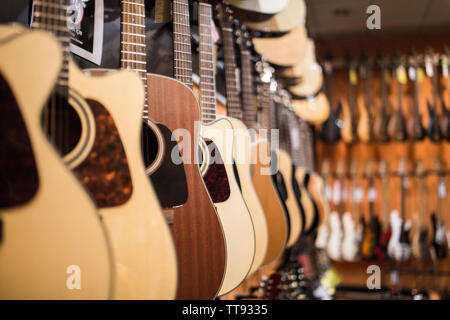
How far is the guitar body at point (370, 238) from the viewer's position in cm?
376

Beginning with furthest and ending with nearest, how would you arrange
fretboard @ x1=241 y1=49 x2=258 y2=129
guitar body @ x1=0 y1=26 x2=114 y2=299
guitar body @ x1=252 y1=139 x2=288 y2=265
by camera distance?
fretboard @ x1=241 y1=49 x2=258 y2=129 < guitar body @ x1=252 y1=139 x2=288 y2=265 < guitar body @ x1=0 y1=26 x2=114 y2=299

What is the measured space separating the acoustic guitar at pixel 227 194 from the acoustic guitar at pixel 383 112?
3.17 meters

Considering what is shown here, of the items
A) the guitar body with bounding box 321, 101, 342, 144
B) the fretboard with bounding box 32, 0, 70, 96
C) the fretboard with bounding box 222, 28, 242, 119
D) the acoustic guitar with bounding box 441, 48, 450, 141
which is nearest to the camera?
the fretboard with bounding box 32, 0, 70, 96

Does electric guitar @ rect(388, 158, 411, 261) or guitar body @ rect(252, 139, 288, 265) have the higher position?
guitar body @ rect(252, 139, 288, 265)

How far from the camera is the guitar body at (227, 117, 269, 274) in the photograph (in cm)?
118

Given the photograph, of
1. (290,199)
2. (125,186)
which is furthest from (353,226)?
(125,186)

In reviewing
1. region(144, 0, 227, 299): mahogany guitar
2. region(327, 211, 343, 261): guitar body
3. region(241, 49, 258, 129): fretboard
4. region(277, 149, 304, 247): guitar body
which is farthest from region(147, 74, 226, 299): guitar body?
region(327, 211, 343, 261): guitar body

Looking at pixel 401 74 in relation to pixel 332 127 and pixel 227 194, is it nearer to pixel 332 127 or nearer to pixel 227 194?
pixel 332 127

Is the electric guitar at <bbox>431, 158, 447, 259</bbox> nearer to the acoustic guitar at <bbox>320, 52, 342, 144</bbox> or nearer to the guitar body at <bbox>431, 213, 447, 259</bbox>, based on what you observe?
the guitar body at <bbox>431, 213, 447, 259</bbox>

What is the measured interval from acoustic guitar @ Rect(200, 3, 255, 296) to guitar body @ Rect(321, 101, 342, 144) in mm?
3050

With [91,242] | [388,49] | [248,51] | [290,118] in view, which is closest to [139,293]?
[91,242]

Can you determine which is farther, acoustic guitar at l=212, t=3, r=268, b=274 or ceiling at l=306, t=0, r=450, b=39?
ceiling at l=306, t=0, r=450, b=39

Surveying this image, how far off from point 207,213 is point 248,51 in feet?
3.20

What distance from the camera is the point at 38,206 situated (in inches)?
19.8
